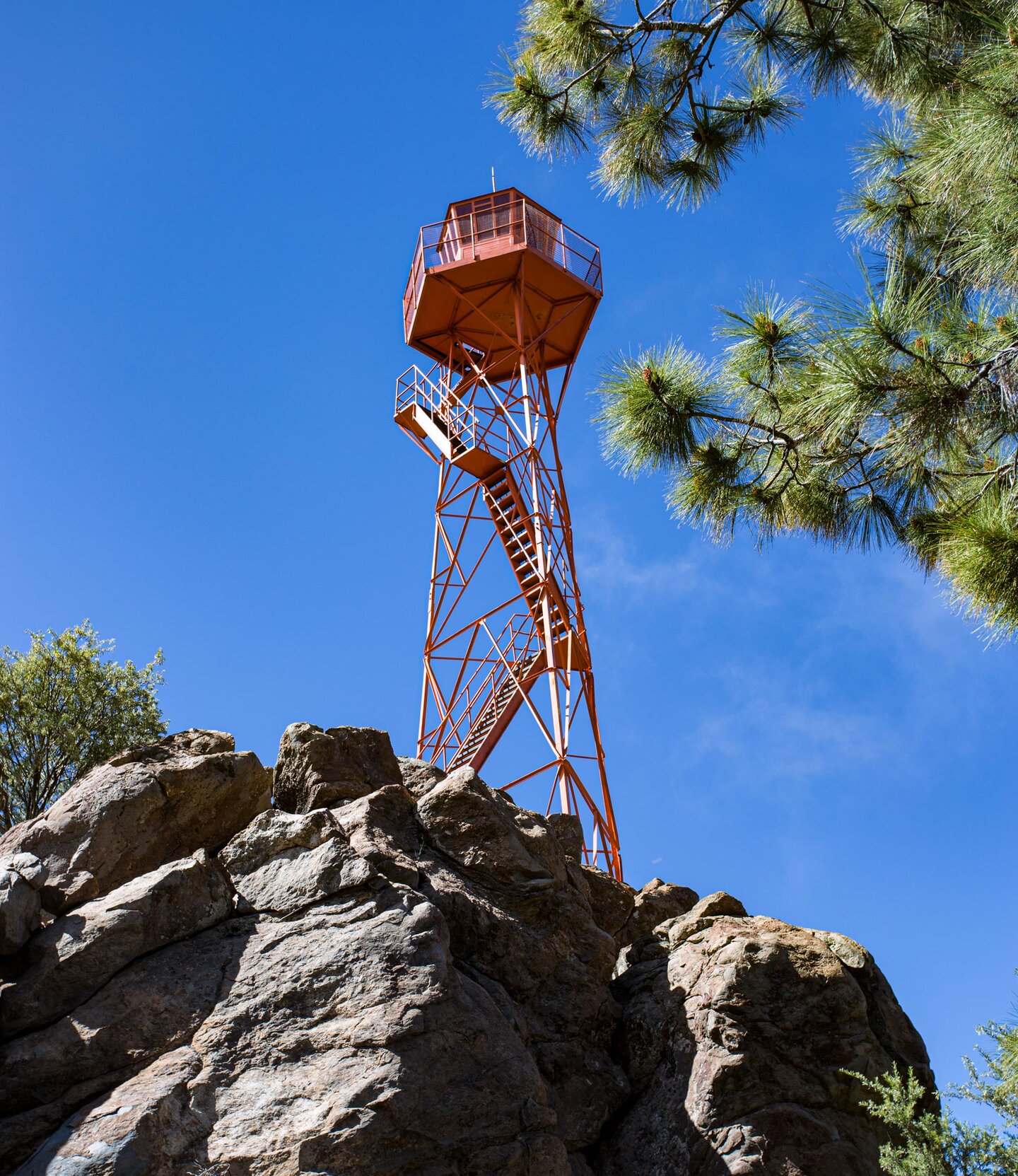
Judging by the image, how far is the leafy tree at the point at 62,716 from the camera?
57.8ft

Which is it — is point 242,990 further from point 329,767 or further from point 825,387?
point 825,387

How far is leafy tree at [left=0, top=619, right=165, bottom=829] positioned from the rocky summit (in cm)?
972

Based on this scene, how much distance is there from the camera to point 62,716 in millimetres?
18344

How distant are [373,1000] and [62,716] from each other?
13.4 m

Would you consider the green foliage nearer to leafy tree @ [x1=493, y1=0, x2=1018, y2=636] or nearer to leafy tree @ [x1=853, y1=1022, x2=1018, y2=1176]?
leafy tree @ [x1=493, y1=0, x2=1018, y2=636]

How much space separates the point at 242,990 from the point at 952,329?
6.22m

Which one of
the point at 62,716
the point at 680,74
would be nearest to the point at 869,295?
the point at 680,74

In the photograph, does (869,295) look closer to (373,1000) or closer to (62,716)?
(373,1000)

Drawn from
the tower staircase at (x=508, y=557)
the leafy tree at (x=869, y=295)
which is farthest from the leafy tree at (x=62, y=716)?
the leafy tree at (x=869, y=295)

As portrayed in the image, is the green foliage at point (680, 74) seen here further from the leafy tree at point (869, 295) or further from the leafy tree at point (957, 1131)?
the leafy tree at point (957, 1131)

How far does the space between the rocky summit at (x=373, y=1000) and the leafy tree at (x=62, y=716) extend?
31.9 feet

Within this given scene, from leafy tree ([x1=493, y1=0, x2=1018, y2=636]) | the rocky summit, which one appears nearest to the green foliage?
leafy tree ([x1=493, y1=0, x2=1018, y2=636])

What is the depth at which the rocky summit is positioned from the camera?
6.18 m

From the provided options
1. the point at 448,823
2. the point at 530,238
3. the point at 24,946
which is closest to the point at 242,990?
the point at 24,946
